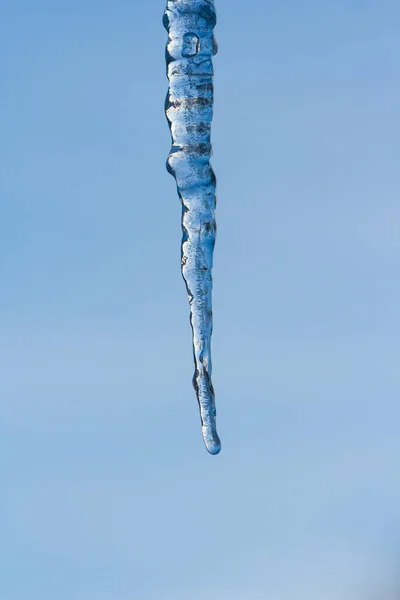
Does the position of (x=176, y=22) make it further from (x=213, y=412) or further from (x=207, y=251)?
(x=213, y=412)

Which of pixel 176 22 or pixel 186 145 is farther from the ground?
pixel 176 22

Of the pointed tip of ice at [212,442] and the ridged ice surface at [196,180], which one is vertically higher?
the ridged ice surface at [196,180]

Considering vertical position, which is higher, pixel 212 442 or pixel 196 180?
pixel 196 180

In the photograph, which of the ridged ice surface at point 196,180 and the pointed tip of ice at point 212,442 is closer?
the pointed tip of ice at point 212,442

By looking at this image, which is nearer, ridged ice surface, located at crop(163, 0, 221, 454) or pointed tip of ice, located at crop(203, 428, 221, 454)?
pointed tip of ice, located at crop(203, 428, 221, 454)

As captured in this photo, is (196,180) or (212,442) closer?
(212,442)

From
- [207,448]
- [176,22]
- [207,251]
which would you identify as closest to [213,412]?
[207,448]

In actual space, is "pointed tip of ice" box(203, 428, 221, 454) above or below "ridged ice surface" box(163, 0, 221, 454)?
below

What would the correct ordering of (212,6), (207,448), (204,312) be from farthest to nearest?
(212,6)
(204,312)
(207,448)
